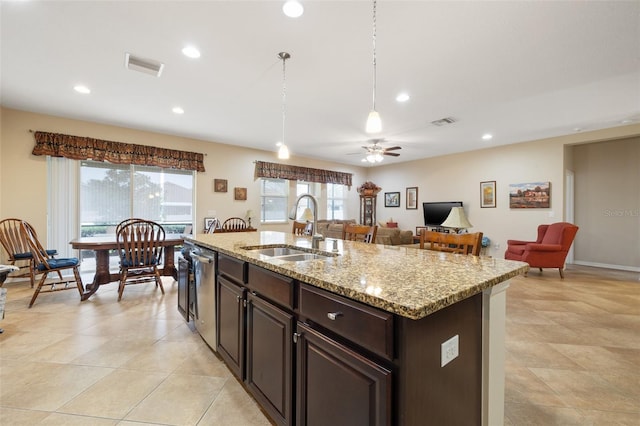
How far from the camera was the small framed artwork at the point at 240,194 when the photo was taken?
611 centimetres

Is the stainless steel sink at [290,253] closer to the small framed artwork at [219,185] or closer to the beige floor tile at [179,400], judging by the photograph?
the beige floor tile at [179,400]

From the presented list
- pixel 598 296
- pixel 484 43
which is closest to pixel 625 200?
pixel 598 296

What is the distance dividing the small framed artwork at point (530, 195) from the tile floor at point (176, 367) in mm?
2680

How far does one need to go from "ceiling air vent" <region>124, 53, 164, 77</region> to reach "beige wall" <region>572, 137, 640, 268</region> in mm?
7903

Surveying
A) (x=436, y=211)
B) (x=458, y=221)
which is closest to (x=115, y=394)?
(x=458, y=221)

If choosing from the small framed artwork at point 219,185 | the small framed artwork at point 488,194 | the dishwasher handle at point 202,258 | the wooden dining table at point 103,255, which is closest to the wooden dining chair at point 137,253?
the wooden dining table at point 103,255

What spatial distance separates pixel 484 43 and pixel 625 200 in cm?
561

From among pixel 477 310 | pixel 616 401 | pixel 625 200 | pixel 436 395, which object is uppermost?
pixel 625 200

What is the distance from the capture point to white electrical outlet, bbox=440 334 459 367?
94 centimetres

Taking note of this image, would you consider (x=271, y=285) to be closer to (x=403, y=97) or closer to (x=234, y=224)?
(x=403, y=97)

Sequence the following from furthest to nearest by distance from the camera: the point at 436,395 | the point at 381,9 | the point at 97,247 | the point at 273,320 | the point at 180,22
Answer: the point at 97,247 → the point at 180,22 → the point at 381,9 → the point at 273,320 → the point at 436,395

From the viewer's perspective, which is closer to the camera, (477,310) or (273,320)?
(477,310)

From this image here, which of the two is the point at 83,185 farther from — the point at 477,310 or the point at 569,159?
the point at 569,159

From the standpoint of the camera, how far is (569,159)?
225 inches
